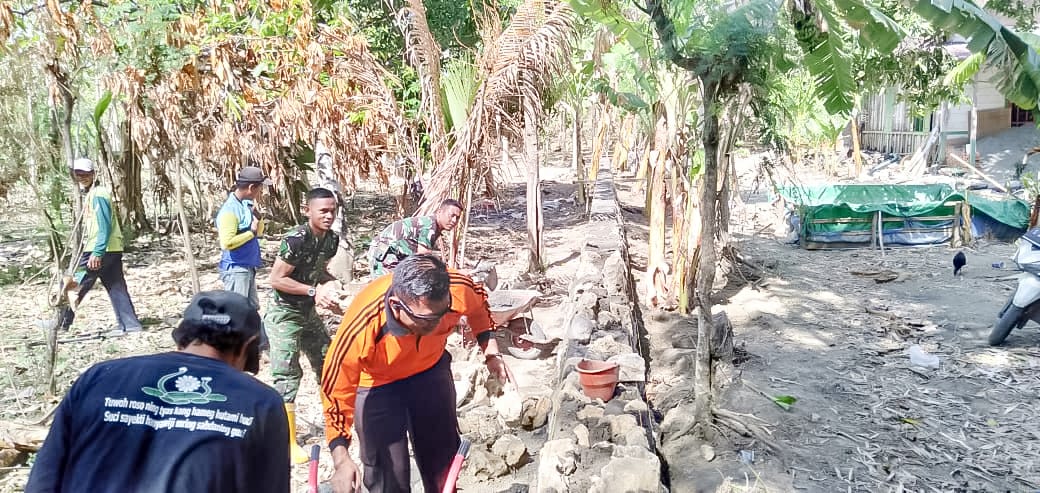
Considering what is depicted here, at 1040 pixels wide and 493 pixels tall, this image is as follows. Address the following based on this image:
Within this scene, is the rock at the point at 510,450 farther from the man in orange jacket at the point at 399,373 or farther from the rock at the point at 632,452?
the rock at the point at 632,452

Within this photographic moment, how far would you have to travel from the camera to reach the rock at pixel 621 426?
12.3 feet

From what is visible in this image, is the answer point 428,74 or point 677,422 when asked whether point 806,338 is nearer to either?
point 677,422

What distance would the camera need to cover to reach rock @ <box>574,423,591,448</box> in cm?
368

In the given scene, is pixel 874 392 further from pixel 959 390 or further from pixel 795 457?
pixel 795 457

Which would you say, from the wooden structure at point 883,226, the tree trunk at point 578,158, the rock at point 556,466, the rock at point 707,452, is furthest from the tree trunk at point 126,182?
the wooden structure at point 883,226

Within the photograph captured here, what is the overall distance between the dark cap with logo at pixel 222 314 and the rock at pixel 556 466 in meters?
1.59

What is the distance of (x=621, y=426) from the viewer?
12.5ft

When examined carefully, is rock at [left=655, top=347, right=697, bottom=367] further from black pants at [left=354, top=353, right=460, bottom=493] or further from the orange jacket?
the orange jacket

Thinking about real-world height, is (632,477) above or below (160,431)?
below

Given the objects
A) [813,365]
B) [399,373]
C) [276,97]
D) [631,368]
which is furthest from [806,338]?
[276,97]

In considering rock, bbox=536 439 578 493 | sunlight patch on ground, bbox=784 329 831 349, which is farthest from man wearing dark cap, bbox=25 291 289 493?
sunlight patch on ground, bbox=784 329 831 349

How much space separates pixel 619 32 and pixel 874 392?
11.9 feet

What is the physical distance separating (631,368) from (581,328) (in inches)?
40.7

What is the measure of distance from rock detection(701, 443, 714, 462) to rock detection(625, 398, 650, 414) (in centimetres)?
70
